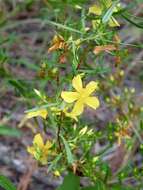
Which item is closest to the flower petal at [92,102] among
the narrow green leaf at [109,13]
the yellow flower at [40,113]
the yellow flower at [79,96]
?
the yellow flower at [79,96]

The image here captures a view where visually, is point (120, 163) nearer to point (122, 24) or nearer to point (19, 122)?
point (19, 122)

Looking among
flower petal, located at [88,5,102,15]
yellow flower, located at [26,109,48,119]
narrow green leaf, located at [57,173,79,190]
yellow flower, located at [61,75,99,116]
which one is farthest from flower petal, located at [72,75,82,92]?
narrow green leaf, located at [57,173,79,190]

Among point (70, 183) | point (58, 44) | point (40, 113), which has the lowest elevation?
point (70, 183)

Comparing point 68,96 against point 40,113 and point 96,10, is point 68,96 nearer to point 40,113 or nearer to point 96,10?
point 40,113

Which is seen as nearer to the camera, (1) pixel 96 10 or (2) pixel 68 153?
(2) pixel 68 153

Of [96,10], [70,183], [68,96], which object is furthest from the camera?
[70,183]

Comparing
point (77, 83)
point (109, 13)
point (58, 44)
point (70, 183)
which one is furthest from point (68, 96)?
point (70, 183)

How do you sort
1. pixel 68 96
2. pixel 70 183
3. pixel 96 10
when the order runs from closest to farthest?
pixel 68 96 < pixel 96 10 < pixel 70 183

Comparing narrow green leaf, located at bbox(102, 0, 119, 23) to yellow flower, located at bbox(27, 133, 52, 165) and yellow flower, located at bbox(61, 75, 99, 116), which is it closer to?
yellow flower, located at bbox(61, 75, 99, 116)
